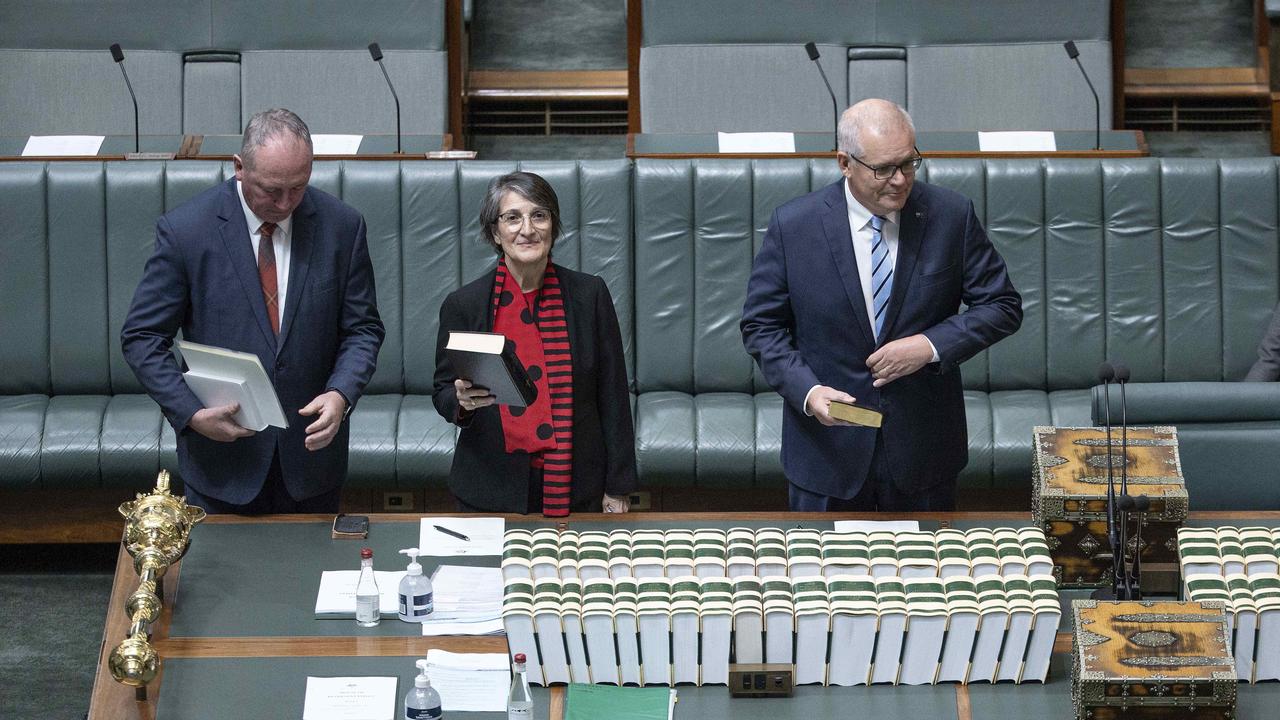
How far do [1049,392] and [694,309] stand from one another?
121 centimetres

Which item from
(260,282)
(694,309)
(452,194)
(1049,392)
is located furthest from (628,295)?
(260,282)

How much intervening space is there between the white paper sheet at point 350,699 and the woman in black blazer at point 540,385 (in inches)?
30.3

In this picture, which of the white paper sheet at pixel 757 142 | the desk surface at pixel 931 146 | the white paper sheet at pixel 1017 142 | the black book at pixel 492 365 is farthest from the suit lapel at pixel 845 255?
the white paper sheet at pixel 1017 142

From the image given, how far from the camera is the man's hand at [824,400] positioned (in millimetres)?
2984

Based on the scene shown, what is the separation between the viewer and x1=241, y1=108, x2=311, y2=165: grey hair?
3.08 m

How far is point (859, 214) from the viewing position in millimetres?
3268

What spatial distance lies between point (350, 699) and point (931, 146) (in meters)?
3.80

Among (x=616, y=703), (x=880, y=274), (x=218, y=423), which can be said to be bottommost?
(x=616, y=703)

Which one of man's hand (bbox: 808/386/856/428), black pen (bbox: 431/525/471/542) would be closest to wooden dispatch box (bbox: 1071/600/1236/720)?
man's hand (bbox: 808/386/856/428)

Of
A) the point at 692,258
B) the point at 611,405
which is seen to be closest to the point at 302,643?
the point at 611,405

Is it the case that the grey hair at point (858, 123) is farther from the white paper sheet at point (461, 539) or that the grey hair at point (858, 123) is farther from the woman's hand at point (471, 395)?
the white paper sheet at point (461, 539)

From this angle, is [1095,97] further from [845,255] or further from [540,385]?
[540,385]

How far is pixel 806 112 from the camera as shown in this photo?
668 cm

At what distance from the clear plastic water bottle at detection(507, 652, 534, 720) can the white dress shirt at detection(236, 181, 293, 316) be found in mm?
1217
